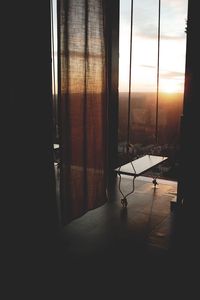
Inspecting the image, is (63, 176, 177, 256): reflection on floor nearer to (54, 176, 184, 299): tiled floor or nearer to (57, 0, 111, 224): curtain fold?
(54, 176, 184, 299): tiled floor

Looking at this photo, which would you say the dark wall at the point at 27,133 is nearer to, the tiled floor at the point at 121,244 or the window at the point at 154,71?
the tiled floor at the point at 121,244

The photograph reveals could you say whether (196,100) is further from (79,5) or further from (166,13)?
(79,5)

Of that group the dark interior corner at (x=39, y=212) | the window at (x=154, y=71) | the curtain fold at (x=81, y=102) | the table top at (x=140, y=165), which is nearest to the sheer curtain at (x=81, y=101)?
the curtain fold at (x=81, y=102)

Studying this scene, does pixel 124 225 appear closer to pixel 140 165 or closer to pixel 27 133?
pixel 140 165

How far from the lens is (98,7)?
2.99 meters

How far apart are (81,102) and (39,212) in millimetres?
1083

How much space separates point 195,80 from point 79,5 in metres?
1.38

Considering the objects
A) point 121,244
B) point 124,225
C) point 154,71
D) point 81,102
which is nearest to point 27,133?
point 81,102

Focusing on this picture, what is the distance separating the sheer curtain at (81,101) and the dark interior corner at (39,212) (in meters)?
0.18

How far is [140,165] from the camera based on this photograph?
3990 millimetres

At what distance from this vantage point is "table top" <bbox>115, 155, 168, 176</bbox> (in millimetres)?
3697

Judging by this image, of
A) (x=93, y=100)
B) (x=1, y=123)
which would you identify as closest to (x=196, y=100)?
(x=93, y=100)

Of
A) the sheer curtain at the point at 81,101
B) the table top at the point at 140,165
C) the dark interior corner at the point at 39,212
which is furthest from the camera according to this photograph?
the table top at the point at 140,165

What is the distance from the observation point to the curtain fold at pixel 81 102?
2.76m
